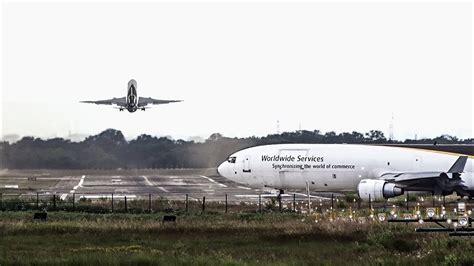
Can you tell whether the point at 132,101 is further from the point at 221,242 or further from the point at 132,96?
the point at 221,242

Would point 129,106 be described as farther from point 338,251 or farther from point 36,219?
point 338,251

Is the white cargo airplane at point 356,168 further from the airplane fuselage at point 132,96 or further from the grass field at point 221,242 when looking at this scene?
the grass field at point 221,242

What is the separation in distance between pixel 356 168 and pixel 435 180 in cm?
583

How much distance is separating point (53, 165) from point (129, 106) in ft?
133

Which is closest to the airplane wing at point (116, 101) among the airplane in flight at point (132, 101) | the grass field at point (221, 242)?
the airplane in flight at point (132, 101)

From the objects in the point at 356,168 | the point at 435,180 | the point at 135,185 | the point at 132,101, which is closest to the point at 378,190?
the point at 435,180

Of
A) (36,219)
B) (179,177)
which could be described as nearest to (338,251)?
(36,219)

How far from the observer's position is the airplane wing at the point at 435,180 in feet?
200

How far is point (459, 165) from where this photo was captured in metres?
61.6

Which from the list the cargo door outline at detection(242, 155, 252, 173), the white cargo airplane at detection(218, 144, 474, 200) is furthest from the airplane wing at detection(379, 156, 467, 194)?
the cargo door outline at detection(242, 155, 252, 173)

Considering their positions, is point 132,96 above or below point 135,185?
above

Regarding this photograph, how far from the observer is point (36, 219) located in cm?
4303

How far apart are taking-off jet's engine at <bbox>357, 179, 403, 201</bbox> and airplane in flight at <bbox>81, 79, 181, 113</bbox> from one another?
19.1 meters

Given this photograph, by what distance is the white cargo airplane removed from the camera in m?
61.4
